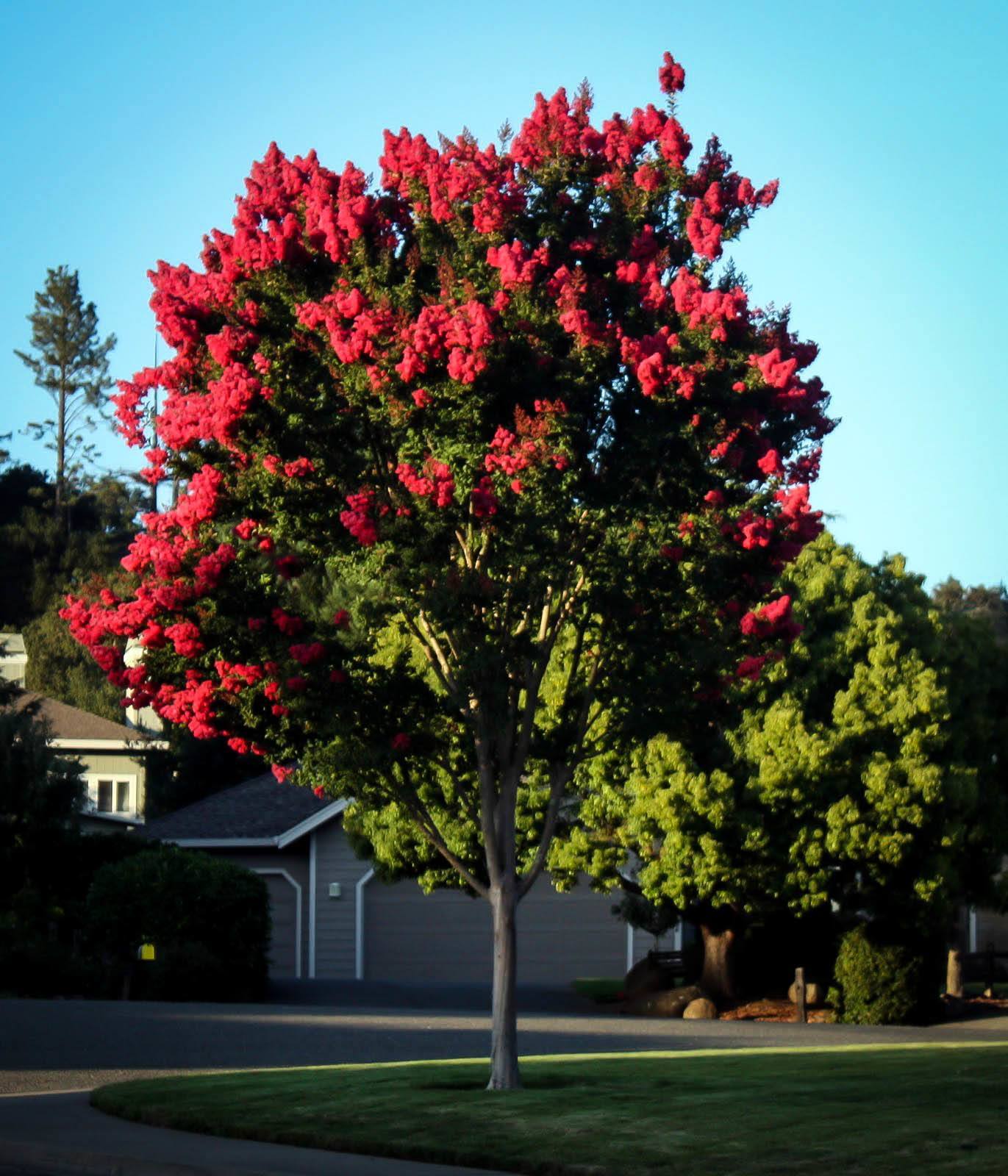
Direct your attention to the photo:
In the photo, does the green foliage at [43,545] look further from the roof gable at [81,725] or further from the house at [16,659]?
the roof gable at [81,725]

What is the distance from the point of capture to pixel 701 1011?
27.5 meters

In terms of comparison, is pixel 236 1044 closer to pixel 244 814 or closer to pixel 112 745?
pixel 244 814

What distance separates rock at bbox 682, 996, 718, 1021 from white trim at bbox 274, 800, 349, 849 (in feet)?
29.5

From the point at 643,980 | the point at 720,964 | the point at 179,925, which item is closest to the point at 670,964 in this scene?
the point at 643,980

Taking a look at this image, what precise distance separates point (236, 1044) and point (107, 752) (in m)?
37.9

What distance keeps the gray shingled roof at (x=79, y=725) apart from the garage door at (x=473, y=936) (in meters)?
23.8

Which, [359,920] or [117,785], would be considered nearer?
[359,920]

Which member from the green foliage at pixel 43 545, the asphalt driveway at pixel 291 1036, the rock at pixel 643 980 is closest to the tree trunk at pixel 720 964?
the rock at pixel 643 980

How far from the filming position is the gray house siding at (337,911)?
3378 cm

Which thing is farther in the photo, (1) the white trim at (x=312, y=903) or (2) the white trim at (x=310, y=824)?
(1) the white trim at (x=312, y=903)

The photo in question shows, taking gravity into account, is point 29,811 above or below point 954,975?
above

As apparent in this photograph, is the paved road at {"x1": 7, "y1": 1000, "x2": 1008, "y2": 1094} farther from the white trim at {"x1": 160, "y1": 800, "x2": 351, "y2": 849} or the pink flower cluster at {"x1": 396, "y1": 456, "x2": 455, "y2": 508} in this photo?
the white trim at {"x1": 160, "y1": 800, "x2": 351, "y2": 849}

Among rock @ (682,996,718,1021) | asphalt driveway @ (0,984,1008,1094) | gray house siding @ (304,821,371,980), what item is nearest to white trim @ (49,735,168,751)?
gray house siding @ (304,821,371,980)

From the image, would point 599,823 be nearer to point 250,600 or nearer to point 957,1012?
point 957,1012
